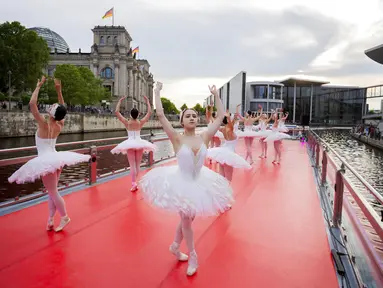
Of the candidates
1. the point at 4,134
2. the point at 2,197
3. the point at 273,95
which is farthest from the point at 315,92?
the point at 2,197

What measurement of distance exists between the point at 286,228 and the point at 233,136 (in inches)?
113

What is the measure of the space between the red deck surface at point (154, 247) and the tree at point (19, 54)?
37462mm

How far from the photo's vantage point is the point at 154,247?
14.2ft

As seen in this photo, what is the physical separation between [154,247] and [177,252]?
1.71ft

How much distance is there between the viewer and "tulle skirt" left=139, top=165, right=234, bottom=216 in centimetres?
341

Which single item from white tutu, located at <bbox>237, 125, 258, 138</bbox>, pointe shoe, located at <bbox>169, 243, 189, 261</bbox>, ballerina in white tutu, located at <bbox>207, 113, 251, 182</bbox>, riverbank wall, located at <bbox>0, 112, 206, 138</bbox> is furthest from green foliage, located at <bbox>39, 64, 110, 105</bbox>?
pointe shoe, located at <bbox>169, 243, 189, 261</bbox>

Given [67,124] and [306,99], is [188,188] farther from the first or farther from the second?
[306,99]

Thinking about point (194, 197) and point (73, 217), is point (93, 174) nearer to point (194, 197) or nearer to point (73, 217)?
point (73, 217)

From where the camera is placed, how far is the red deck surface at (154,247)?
352cm

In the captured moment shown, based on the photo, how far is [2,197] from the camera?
11648 mm

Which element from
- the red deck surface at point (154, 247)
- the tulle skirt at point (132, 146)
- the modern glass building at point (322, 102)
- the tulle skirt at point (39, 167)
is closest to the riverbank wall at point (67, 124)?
the tulle skirt at point (132, 146)

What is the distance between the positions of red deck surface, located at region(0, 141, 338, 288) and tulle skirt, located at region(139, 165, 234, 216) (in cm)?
81

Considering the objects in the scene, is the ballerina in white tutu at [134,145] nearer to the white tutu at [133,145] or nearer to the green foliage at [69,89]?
the white tutu at [133,145]

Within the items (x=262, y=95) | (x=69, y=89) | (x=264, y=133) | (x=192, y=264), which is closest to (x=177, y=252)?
(x=192, y=264)
